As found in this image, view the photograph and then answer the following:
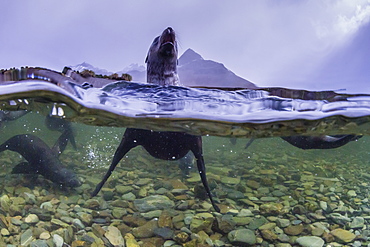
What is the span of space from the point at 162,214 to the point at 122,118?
1.29m

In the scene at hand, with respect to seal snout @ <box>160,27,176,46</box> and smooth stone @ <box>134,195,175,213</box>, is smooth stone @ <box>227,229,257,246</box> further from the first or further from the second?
seal snout @ <box>160,27,176,46</box>

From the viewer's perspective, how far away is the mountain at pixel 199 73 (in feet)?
20.7

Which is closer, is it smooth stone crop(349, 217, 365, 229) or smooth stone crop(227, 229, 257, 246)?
smooth stone crop(227, 229, 257, 246)

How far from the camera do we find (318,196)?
3998 millimetres

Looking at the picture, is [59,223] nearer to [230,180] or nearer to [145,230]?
[145,230]

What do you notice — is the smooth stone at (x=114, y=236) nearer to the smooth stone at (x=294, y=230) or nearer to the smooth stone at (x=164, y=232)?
the smooth stone at (x=164, y=232)

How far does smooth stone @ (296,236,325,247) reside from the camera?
2.64 meters

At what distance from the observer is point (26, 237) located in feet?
8.23

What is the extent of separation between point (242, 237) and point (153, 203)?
121cm

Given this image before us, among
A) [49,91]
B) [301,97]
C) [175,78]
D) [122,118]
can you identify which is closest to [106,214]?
[122,118]

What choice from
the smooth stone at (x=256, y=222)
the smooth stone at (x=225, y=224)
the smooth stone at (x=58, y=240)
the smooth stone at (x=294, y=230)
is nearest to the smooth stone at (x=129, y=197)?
the smooth stone at (x=58, y=240)

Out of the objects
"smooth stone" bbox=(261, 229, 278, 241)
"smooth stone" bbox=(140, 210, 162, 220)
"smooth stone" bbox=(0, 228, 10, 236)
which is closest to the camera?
"smooth stone" bbox=(0, 228, 10, 236)

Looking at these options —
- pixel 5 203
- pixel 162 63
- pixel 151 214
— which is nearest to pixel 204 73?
pixel 162 63

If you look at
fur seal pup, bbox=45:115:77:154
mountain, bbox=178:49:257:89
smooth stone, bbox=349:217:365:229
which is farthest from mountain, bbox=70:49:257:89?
smooth stone, bbox=349:217:365:229
